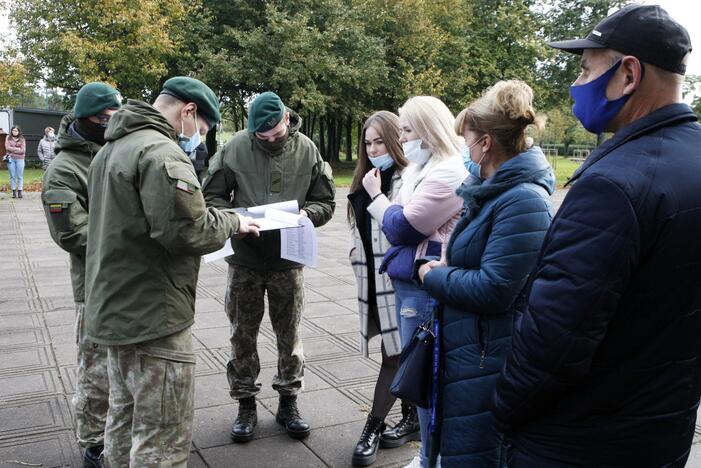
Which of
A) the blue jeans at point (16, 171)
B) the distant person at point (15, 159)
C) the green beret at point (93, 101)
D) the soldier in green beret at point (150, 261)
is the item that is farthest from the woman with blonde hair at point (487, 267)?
the blue jeans at point (16, 171)

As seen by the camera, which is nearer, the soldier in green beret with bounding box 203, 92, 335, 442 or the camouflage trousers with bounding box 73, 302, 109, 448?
the camouflage trousers with bounding box 73, 302, 109, 448

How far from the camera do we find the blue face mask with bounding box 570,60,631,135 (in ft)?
5.86

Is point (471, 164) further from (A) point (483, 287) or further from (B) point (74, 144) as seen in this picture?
(B) point (74, 144)

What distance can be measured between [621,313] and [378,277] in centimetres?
227

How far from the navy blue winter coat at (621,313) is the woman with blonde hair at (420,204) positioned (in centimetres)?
141

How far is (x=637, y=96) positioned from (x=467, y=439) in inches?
55.8

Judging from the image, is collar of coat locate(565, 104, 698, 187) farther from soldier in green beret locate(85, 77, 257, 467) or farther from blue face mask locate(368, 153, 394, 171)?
blue face mask locate(368, 153, 394, 171)

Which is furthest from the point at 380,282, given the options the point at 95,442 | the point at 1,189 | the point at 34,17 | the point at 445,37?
the point at 445,37

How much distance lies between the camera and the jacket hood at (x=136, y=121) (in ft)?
9.08

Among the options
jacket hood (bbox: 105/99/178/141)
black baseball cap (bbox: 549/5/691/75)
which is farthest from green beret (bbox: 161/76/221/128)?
black baseball cap (bbox: 549/5/691/75)

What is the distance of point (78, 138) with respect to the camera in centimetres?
356

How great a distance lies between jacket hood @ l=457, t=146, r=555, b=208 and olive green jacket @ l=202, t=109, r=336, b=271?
1757 mm

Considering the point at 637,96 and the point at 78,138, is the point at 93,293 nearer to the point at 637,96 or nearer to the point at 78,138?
the point at 78,138

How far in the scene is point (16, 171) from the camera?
1806cm
